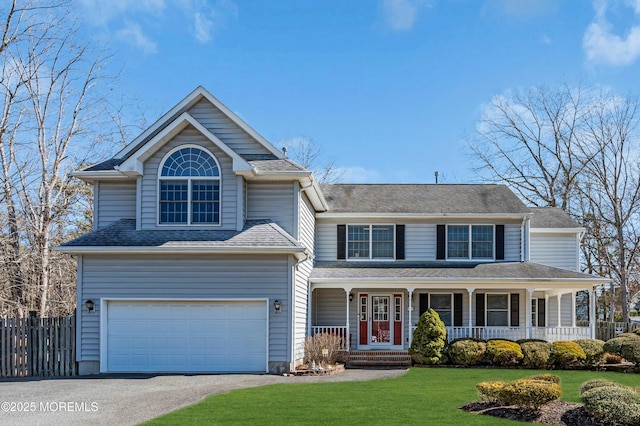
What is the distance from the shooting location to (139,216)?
2061 centimetres

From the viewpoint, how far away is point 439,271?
83.3ft

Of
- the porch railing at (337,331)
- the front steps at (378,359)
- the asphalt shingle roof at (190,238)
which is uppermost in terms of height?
the asphalt shingle roof at (190,238)

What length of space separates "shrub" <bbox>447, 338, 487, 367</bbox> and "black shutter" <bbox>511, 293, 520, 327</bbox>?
420 cm

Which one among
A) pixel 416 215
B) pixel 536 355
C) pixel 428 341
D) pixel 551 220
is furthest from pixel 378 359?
pixel 551 220

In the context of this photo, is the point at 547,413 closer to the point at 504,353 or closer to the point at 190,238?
the point at 504,353

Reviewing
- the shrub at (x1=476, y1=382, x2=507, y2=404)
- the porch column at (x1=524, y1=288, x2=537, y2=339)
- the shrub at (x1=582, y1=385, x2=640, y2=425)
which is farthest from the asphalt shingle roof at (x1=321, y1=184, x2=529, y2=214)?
the shrub at (x1=582, y1=385, x2=640, y2=425)

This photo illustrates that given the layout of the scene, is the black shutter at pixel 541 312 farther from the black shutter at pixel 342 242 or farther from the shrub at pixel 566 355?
the black shutter at pixel 342 242

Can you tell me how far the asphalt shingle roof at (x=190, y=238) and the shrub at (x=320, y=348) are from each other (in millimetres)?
3626

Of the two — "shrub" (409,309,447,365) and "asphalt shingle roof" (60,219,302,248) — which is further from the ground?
"asphalt shingle roof" (60,219,302,248)

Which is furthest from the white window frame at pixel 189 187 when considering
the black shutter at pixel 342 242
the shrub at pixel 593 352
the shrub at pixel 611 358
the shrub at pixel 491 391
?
the shrub at pixel 611 358

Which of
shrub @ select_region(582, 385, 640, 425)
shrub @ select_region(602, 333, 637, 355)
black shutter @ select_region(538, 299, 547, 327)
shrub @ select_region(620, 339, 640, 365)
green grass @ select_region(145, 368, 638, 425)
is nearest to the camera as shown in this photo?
shrub @ select_region(582, 385, 640, 425)

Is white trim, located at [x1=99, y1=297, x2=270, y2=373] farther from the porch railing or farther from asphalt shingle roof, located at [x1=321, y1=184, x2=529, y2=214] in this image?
asphalt shingle roof, located at [x1=321, y1=184, x2=529, y2=214]

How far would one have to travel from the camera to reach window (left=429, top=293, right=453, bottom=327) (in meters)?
26.6

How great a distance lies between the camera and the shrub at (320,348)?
70.4 ft
